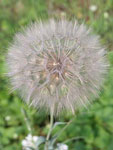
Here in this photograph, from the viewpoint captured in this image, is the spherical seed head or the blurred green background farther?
the blurred green background

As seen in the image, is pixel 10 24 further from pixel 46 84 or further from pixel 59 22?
pixel 46 84

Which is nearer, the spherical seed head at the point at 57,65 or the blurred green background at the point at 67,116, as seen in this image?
the spherical seed head at the point at 57,65

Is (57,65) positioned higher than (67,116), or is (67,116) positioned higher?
(57,65)

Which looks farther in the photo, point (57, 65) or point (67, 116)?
point (67, 116)

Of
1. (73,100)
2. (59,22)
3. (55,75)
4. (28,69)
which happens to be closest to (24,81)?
(28,69)
